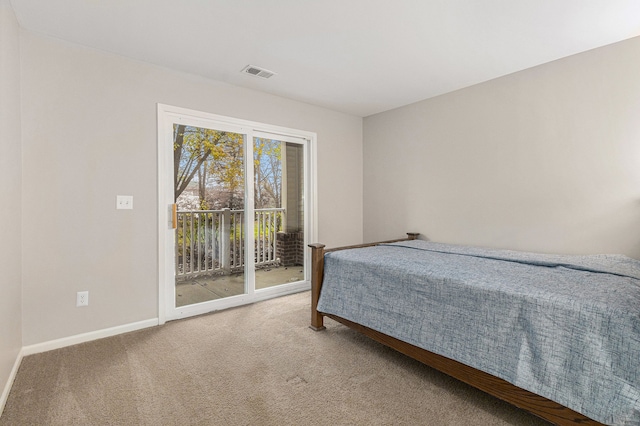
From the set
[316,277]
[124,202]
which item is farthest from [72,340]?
[316,277]

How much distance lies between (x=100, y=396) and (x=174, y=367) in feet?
1.39

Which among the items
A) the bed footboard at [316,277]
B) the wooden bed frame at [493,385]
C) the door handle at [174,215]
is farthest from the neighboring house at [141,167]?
the wooden bed frame at [493,385]

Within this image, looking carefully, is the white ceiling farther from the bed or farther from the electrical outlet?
the electrical outlet

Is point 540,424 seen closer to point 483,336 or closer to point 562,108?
point 483,336

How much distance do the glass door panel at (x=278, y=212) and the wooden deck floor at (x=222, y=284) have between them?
1 cm

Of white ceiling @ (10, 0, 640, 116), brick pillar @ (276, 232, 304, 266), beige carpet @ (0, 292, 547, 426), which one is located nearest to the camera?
beige carpet @ (0, 292, 547, 426)

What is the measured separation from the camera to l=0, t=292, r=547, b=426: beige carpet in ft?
5.32

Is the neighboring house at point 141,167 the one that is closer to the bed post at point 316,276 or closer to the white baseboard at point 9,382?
the white baseboard at point 9,382

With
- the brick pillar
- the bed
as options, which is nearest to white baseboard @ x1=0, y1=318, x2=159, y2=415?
the brick pillar

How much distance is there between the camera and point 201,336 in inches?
102

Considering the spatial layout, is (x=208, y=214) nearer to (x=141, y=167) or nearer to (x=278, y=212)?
(x=141, y=167)

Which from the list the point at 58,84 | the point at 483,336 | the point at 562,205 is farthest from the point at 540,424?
the point at 58,84

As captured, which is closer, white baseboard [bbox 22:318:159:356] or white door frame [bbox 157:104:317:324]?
white baseboard [bbox 22:318:159:356]

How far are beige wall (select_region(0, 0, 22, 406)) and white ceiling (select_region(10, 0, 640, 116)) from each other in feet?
0.96
